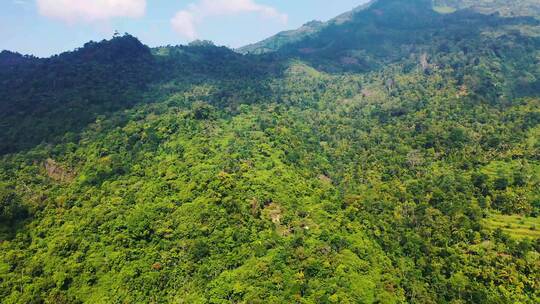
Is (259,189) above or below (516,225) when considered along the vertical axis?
above

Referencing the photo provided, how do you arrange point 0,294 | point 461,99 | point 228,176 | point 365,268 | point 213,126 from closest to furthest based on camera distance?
point 0,294 → point 365,268 → point 228,176 → point 213,126 → point 461,99

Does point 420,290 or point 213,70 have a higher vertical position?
point 213,70

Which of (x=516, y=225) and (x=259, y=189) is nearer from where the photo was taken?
(x=516, y=225)

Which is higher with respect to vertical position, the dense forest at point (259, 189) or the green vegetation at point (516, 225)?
the dense forest at point (259, 189)

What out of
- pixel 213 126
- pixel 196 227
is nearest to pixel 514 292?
pixel 196 227

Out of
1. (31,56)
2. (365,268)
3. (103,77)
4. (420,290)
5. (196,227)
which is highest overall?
(31,56)

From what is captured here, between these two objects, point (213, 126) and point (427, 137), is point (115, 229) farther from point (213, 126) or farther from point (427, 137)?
point (427, 137)

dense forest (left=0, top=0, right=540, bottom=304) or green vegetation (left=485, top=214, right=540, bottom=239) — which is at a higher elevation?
dense forest (left=0, top=0, right=540, bottom=304)

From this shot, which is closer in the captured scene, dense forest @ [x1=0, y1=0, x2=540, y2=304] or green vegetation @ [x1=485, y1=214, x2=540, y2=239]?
dense forest @ [x1=0, y1=0, x2=540, y2=304]
